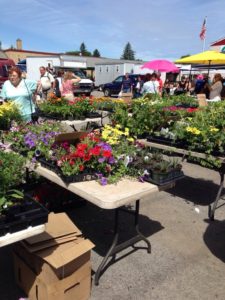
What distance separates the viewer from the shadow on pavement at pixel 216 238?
11.0 feet

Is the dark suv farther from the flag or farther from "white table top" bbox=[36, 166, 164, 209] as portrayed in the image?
"white table top" bbox=[36, 166, 164, 209]

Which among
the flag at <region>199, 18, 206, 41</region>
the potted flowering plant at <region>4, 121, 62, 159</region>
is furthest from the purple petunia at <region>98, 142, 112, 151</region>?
the flag at <region>199, 18, 206, 41</region>

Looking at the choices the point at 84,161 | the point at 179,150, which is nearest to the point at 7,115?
the point at 84,161

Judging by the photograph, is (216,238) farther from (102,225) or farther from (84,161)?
(84,161)

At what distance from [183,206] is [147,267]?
1598mm

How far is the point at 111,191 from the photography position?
2.52 metres

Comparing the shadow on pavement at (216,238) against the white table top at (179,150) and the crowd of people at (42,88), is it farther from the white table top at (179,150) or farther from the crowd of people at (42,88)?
the crowd of people at (42,88)

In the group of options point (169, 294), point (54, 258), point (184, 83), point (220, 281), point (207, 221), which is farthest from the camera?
point (184, 83)

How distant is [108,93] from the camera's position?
24.3 meters

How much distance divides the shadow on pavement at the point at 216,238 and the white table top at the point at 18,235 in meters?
2.11

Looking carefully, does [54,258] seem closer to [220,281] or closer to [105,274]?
[105,274]

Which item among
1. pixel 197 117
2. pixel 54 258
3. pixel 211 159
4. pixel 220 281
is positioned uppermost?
pixel 197 117

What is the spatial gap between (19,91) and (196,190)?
3.25 m

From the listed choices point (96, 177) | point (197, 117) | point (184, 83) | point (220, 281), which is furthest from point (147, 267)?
point (184, 83)
